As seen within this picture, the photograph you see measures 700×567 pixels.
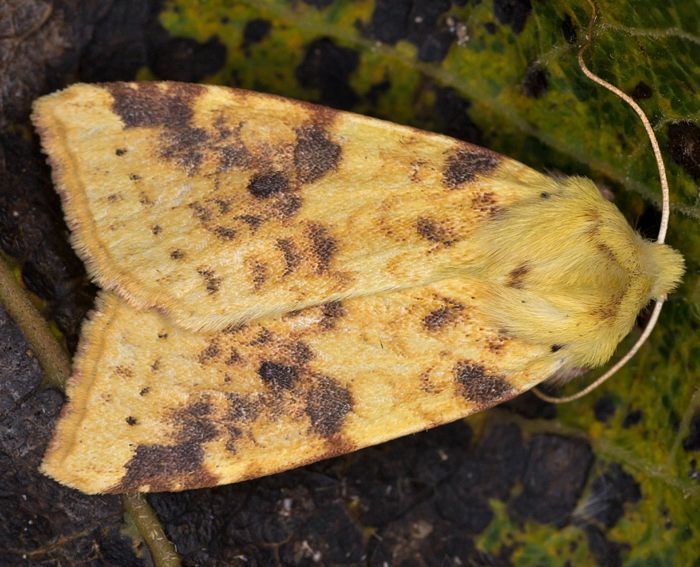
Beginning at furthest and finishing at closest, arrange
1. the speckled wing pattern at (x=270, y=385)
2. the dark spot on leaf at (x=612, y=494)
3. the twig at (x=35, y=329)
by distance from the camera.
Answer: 1. the dark spot on leaf at (x=612, y=494)
2. the twig at (x=35, y=329)
3. the speckled wing pattern at (x=270, y=385)

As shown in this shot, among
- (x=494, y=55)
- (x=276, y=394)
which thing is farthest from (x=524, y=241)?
(x=276, y=394)

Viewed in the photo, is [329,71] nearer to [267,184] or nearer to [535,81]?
[267,184]

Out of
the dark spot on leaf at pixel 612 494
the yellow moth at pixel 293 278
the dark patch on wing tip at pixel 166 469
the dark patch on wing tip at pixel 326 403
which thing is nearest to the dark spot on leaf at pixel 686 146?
the yellow moth at pixel 293 278

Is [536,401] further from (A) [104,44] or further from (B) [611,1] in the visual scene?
(A) [104,44]

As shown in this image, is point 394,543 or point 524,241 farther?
point 394,543

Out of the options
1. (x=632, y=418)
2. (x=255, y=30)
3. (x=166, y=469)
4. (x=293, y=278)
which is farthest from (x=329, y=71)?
(x=632, y=418)

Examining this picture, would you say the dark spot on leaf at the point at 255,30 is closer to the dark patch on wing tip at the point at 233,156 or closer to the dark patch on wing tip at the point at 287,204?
the dark patch on wing tip at the point at 233,156
